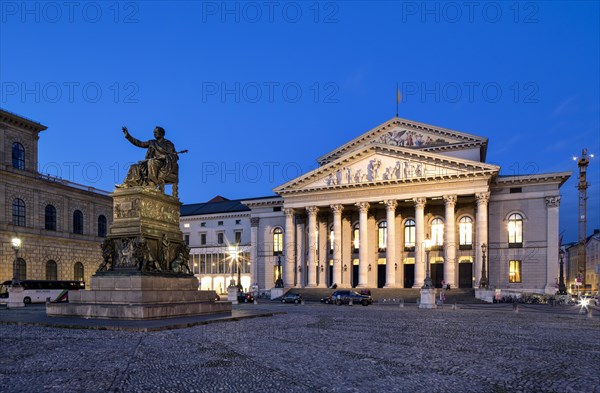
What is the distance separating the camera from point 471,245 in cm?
5522

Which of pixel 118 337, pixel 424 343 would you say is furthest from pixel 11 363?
pixel 424 343

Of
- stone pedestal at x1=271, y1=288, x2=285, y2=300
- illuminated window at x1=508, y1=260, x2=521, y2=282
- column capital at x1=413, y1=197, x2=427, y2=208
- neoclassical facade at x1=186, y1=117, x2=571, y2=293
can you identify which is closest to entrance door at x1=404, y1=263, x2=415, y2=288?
neoclassical facade at x1=186, y1=117, x2=571, y2=293

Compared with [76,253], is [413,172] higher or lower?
higher

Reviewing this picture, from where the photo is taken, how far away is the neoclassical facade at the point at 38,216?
52.3 metres

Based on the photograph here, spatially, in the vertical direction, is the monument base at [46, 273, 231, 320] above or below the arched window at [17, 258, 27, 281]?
above

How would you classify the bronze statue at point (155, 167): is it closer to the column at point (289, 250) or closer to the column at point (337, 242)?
the column at point (337, 242)

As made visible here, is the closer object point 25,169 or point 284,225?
point 25,169

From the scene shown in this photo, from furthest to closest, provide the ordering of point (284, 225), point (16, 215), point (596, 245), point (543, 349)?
point (596, 245)
point (284, 225)
point (16, 215)
point (543, 349)

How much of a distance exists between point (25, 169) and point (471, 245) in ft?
167

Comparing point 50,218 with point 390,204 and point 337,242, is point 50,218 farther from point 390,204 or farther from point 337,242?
point 390,204

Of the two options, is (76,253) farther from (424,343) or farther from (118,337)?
(424,343)

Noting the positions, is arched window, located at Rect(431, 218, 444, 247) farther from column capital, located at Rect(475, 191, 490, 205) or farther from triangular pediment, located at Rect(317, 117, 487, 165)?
triangular pediment, located at Rect(317, 117, 487, 165)

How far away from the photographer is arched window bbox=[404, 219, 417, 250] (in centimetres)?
5827

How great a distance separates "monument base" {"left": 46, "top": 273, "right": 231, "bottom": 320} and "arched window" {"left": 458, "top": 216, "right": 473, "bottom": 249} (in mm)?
42352
